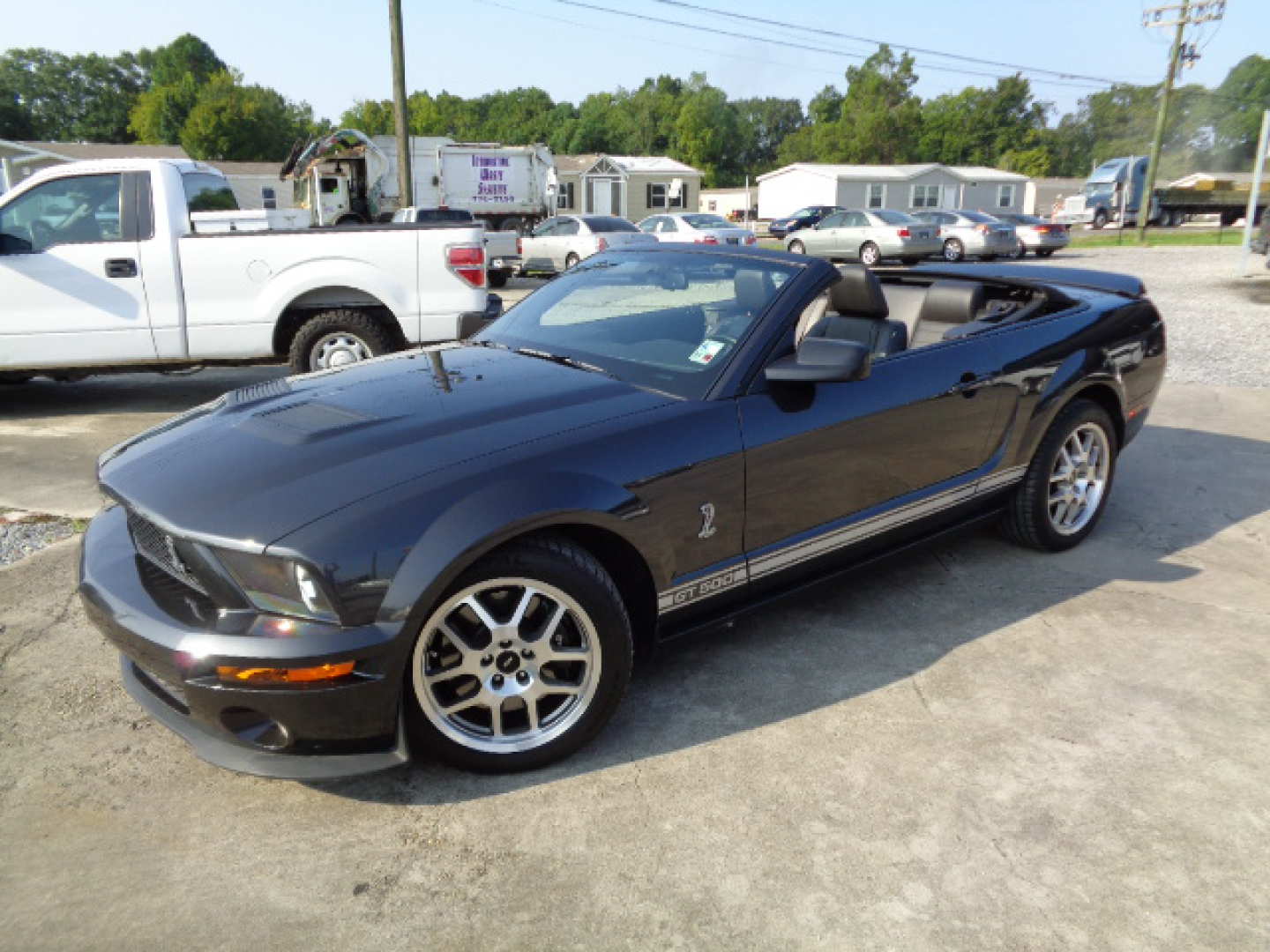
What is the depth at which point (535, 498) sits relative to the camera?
250 cm

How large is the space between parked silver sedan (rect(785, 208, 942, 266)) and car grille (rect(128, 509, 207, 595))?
73.4 feet

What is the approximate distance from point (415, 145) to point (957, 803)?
96.5ft

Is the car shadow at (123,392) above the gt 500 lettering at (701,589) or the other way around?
the other way around

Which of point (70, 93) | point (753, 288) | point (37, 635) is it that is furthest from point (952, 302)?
point (70, 93)

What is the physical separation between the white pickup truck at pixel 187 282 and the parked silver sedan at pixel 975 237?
2071 cm

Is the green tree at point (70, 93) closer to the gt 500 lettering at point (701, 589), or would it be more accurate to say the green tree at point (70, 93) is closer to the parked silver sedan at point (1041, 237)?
the parked silver sedan at point (1041, 237)

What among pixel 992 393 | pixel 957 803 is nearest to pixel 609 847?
pixel 957 803

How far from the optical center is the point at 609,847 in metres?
2.39

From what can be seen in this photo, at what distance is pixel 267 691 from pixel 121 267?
5813 millimetres

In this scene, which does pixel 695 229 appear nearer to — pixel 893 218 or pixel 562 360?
pixel 893 218

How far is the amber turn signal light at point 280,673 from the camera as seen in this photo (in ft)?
7.34

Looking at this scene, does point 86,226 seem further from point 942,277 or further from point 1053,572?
point 1053,572

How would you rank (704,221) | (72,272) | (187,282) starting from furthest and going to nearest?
(704,221), (187,282), (72,272)

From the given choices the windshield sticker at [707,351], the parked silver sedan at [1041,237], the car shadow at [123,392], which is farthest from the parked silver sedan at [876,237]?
the windshield sticker at [707,351]
